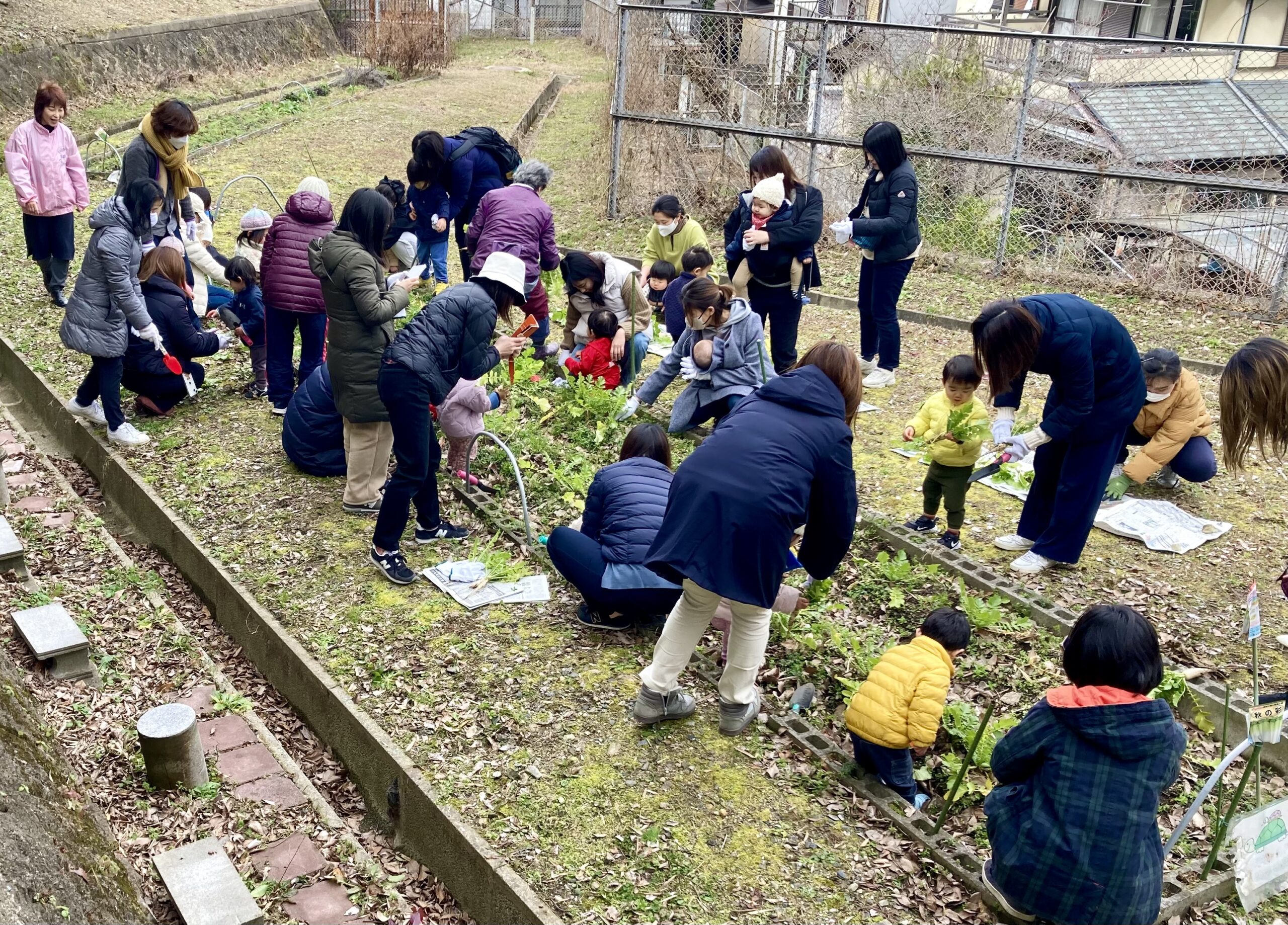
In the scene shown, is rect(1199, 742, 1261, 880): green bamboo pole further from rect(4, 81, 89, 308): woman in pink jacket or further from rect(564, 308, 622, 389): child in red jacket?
rect(4, 81, 89, 308): woman in pink jacket

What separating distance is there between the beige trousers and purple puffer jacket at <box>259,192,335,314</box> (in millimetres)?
1206

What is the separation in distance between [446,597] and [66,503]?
272 centimetres

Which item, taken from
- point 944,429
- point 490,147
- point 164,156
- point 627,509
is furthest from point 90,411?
point 944,429

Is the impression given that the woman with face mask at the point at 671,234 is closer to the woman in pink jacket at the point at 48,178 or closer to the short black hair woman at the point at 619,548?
the short black hair woman at the point at 619,548

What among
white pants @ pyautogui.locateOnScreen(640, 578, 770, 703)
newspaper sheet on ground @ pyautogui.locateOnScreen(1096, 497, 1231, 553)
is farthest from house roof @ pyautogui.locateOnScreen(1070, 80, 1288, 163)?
white pants @ pyautogui.locateOnScreen(640, 578, 770, 703)

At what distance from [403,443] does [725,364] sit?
255 centimetres

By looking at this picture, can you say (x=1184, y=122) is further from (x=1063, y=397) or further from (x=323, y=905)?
(x=323, y=905)

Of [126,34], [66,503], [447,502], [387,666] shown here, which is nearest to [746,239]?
[447,502]

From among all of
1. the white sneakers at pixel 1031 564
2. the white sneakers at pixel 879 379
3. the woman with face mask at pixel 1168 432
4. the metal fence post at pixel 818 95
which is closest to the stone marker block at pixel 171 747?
the white sneakers at pixel 1031 564

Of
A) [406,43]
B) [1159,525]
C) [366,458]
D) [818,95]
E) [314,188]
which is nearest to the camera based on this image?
[366,458]

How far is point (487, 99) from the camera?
20359 millimetres

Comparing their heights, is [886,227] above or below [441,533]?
above

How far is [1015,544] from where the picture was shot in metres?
6.34

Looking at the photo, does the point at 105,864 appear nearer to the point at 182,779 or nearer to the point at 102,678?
the point at 182,779
